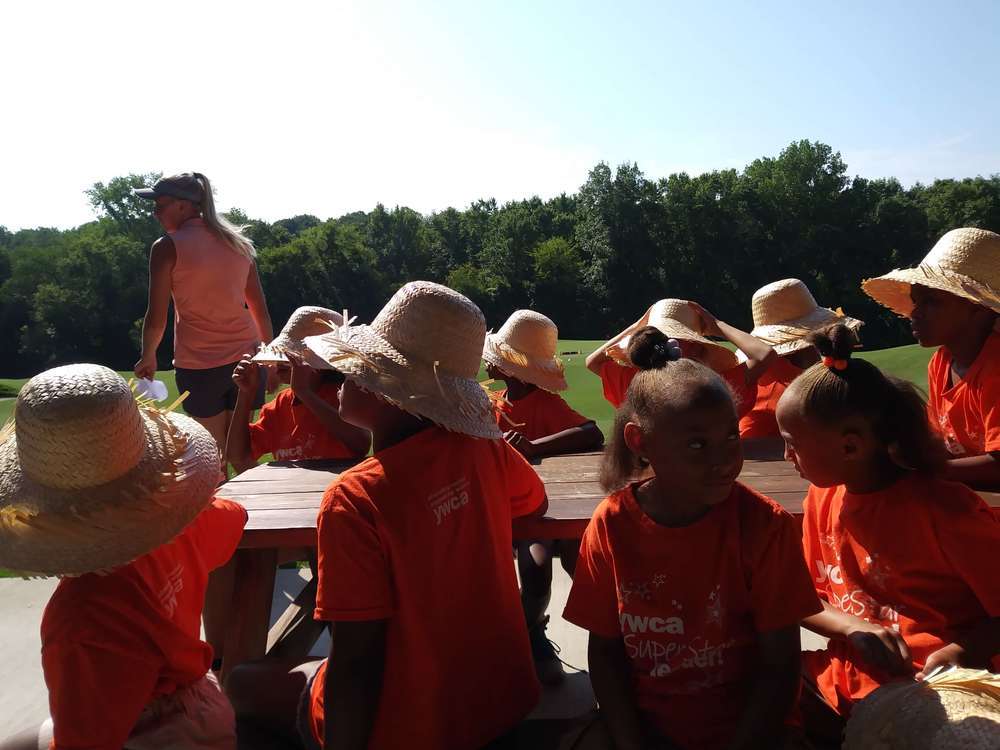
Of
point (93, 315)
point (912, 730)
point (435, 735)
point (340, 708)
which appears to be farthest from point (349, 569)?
point (93, 315)

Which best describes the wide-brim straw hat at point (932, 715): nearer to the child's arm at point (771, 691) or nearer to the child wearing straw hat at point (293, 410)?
the child's arm at point (771, 691)

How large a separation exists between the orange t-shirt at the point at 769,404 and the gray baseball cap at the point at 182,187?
322cm

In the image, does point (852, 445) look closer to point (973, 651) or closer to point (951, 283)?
point (973, 651)

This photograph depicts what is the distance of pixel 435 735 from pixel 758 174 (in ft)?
187

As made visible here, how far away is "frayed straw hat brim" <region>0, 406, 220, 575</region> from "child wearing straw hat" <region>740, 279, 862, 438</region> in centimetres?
257

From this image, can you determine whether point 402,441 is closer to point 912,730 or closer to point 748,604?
point 748,604

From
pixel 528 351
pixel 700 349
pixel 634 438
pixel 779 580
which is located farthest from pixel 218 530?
pixel 700 349

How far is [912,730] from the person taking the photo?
145 centimetres

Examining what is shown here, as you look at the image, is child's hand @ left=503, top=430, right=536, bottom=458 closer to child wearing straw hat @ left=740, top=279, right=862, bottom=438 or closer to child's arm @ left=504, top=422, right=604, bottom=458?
child's arm @ left=504, top=422, right=604, bottom=458

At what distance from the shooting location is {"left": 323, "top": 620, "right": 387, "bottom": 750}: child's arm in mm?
1503

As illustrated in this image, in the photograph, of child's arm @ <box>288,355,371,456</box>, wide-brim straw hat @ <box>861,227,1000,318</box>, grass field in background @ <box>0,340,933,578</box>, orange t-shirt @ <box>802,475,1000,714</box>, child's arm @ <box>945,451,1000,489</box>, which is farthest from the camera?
grass field in background @ <box>0,340,933,578</box>

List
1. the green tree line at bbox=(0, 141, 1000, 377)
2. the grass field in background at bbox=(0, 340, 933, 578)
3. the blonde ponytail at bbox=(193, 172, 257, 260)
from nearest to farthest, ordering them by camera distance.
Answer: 1. the blonde ponytail at bbox=(193, 172, 257, 260)
2. the grass field in background at bbox=(0, 340, 933, 578)
3. the green tree line at bbox=(0, 141, 1000, 377)

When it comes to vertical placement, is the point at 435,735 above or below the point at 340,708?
below

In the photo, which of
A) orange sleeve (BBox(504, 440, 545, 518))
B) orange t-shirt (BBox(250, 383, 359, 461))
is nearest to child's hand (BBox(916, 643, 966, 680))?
orange sleeve (BBox(504, 440, 545, 518))
